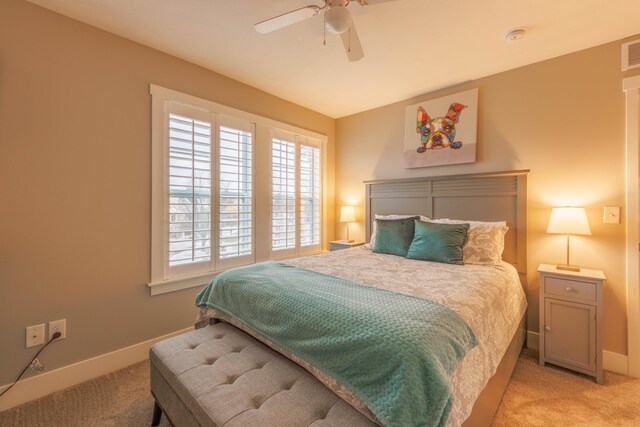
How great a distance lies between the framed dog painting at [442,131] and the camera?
2895 millimetres

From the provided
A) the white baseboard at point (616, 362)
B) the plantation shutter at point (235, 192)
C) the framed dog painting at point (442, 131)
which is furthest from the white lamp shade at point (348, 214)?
the white baseboard at point (616, 362)

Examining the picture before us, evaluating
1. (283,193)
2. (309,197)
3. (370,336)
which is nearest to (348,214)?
(309,197)

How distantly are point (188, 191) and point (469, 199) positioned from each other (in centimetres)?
279

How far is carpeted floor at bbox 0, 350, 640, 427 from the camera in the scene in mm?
1636

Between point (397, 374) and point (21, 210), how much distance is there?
2450 mm

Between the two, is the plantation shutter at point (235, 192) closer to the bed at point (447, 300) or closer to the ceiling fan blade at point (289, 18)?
the bed at point (447, 300)

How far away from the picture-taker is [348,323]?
1199 millimetres

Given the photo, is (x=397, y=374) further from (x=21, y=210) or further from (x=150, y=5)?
(x=150, y=5)

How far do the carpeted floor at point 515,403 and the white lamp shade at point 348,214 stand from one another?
2.31 metres

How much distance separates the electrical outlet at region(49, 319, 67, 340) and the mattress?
36.2 inches

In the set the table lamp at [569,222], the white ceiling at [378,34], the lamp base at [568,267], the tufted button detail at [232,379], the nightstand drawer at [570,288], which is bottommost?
the tufted button detail at [232,379]

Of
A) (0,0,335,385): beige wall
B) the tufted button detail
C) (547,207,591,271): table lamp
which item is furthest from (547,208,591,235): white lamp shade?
(0,0,335,385): beige wall

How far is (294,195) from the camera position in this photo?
139 inches

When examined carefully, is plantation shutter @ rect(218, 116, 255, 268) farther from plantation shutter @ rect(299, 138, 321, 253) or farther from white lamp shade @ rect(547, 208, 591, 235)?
white lamp shade @ rect(547, 208, 591, 235)
